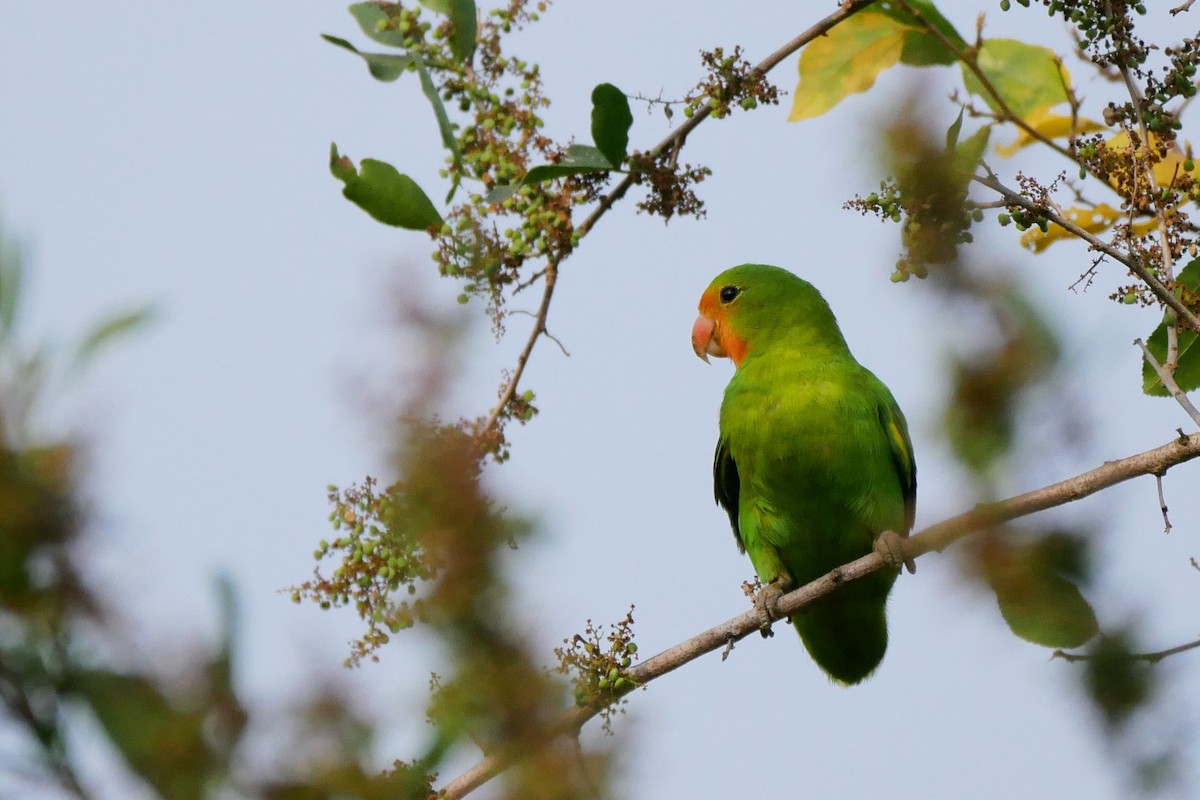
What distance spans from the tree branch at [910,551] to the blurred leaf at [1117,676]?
110 millimetres

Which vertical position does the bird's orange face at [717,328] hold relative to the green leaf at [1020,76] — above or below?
above

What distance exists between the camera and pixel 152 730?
1.91ft

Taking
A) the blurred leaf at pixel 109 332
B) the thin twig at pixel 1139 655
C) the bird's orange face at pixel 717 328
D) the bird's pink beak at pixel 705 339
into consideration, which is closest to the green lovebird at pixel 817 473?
the bird's orange face at pixel 717 328

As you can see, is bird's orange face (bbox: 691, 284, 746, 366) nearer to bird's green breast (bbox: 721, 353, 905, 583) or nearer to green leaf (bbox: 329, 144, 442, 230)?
bird's green breast (bbox: 721, 353, 905, 583)

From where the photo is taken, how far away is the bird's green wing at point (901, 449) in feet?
13.0

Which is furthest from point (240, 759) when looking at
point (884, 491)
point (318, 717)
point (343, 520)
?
point (884, 491)

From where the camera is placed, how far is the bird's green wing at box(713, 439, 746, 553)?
13.6ft

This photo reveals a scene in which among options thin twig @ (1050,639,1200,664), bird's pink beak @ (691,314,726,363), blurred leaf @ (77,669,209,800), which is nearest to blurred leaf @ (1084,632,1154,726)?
thin twig @ (1050,639,1200,664)

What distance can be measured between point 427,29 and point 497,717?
2.42 metres

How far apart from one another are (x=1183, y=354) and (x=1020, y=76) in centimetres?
71

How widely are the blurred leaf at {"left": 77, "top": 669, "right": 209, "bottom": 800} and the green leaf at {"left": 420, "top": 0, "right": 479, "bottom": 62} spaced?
2313mm

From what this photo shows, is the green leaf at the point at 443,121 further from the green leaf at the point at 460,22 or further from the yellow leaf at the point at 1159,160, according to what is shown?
the yellow leaf at the point at 1159,160

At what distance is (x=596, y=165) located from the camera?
2727 millimetres

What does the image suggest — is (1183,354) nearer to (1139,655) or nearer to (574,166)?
(574,166)
